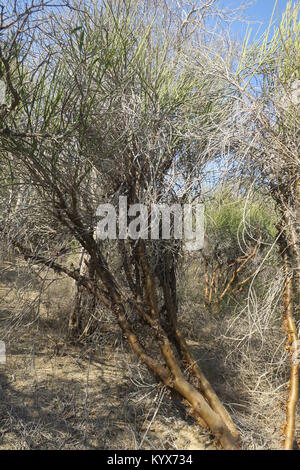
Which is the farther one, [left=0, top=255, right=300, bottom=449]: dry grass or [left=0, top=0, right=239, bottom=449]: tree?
[left=0, top=255, right=300, bottom=449]: dry grass

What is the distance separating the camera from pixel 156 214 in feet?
12.2

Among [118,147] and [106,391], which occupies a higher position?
[118,147]

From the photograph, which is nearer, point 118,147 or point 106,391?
point 118,147

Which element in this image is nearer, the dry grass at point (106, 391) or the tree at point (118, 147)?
the tree at point (118, 147)

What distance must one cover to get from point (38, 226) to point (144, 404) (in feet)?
6.17

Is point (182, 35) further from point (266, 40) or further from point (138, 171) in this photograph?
point (138, 171)

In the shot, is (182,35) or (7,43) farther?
(182,35)

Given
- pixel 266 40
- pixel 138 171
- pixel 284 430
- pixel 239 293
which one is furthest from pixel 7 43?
pixel 239 293

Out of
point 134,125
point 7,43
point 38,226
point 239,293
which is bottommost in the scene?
point 239,293

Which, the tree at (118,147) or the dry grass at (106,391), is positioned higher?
the tree at (118,147)

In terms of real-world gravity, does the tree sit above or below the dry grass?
above
